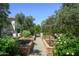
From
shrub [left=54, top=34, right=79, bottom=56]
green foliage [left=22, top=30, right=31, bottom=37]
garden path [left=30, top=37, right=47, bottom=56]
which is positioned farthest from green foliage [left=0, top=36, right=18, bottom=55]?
shrub [left=54, top=34, right=79, bottom=56]

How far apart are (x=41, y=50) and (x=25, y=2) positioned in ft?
2.30

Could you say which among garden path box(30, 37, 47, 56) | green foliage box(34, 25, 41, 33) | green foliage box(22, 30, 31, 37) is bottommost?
garden path box(30, 37, 47, 56)

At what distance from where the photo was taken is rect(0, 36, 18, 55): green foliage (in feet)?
10.5

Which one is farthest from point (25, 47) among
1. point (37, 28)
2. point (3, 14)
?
point (3, 14)

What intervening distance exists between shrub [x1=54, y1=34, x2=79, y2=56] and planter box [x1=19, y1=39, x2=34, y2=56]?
0.35m

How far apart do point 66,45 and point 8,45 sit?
31.4 inches

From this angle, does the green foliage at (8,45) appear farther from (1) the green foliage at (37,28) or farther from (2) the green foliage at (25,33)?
(1) the green foliage at (37,28)

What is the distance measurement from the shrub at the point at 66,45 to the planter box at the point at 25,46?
0.35m

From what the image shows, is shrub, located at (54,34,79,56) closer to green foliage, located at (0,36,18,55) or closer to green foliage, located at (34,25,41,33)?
green foliage, located at (34,25,41,33)

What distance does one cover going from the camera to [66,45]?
3.20 m

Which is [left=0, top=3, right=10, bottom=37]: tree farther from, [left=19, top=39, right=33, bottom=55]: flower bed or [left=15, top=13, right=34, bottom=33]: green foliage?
[left=19, top=39, right=33, bottom=55]: flower bed

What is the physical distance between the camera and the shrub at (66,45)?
3172 mm

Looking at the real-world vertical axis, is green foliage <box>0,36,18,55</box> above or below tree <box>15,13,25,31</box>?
below

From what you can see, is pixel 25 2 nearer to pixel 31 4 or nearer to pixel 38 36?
pixel 31 4
